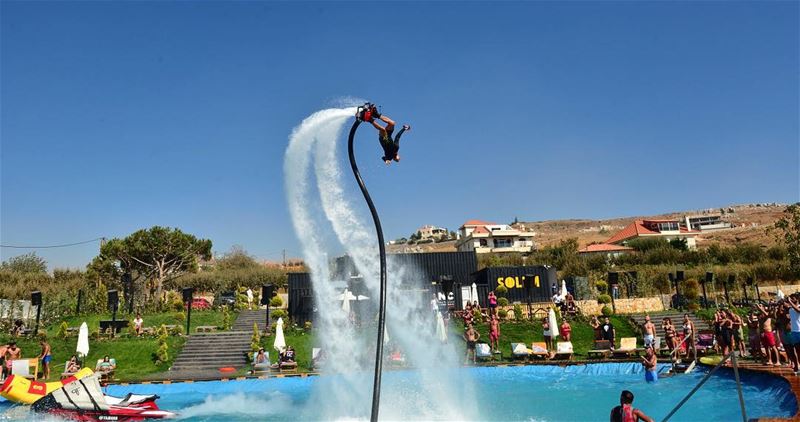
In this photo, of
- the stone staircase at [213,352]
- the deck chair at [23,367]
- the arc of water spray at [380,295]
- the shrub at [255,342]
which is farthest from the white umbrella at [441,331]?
the arc of water spray at [380,295]

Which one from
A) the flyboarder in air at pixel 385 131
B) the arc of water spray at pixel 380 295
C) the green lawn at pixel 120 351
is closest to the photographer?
the arc of water spray at pixel 380 295

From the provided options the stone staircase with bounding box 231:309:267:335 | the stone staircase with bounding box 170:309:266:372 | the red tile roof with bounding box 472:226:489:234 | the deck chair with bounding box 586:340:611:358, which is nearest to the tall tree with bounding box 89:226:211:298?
the stone staircase with bounding box 231:309:267:335

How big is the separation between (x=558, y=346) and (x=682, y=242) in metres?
62.9

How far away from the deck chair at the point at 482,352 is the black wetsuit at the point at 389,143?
19.1 metres

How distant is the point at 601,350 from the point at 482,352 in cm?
523

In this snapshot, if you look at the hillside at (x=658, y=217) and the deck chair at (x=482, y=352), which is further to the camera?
the hillside at (x=658, y=217)

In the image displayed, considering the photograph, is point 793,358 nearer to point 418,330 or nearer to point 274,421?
point 418,330

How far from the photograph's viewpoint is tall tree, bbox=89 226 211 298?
174ft

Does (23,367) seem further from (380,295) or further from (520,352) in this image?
(380,295)

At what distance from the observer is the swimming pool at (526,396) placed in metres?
14.2

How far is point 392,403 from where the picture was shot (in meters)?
14.9

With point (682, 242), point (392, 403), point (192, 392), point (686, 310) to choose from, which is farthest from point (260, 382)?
point (682, 242)

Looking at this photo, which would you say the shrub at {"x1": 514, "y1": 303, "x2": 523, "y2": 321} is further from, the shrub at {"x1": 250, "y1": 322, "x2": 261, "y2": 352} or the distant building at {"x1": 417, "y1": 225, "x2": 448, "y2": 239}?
the distant building at {"x1": 417, "y1": 225, "x2": 448, "y2": 239}

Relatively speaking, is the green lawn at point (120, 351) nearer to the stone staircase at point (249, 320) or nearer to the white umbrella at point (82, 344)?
the white umbrella at point (82, 344)
